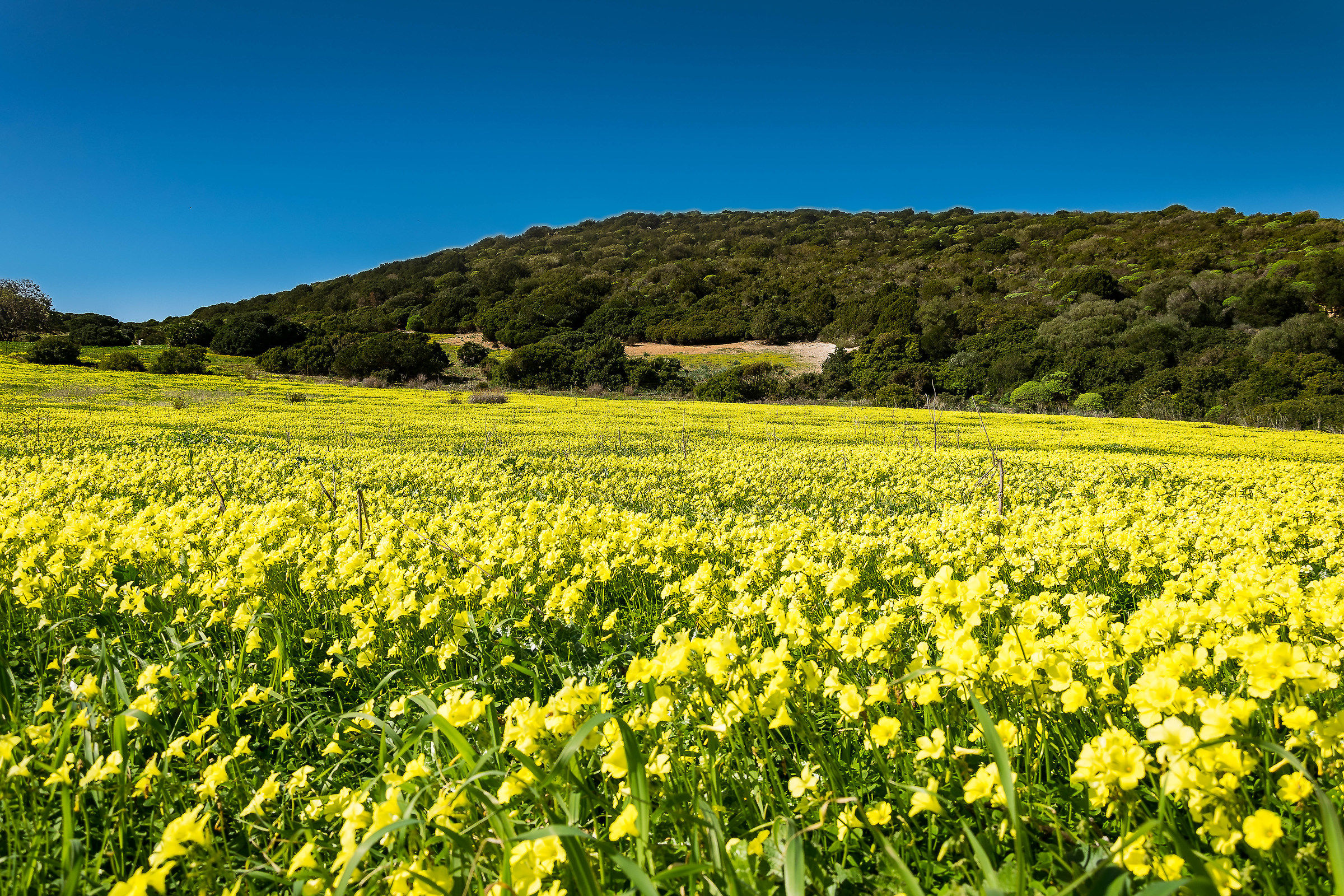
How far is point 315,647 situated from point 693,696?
2.71 m

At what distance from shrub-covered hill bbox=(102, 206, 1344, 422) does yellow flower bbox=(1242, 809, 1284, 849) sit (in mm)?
13691

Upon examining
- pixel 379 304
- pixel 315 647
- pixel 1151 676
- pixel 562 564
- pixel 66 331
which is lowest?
pixel 315 647

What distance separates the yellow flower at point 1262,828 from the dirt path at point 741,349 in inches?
2335

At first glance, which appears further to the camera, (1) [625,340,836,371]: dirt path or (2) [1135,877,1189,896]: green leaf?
(1) [625,340,836,371]: dirt path

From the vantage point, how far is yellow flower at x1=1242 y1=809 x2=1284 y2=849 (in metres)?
1.17

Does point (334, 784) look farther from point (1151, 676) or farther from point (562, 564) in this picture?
point (1151, 676)

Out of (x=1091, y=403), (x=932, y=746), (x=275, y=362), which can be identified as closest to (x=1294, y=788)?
(x=932, y=746)

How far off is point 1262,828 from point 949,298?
7790 centimetres

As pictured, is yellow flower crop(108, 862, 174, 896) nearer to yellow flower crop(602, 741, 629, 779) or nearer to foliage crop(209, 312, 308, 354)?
yellow flower crop(602, 741, 629, 779)

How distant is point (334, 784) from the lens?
96.6 inches

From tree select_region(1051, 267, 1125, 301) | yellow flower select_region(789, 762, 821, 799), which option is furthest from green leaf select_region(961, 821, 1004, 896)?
tree select_region(1051, 267, 1125, 301)

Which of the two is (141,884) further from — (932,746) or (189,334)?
(189,334)

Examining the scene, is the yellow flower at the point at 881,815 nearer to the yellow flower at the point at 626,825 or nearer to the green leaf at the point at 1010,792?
the green leaf at the point at 1010,792

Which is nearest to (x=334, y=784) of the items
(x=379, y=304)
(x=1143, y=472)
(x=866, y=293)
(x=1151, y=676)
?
(x=1151, y=676)
